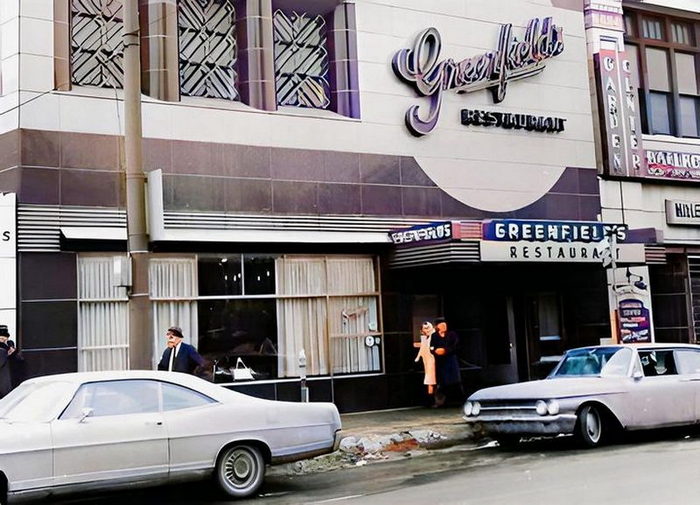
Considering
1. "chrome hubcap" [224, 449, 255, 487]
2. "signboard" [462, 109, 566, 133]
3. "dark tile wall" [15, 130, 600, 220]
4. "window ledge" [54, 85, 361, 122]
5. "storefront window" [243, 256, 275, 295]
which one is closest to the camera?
"chrome hubcap" [224, 449, 255, 487]

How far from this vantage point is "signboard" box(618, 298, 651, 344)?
19.8 meters

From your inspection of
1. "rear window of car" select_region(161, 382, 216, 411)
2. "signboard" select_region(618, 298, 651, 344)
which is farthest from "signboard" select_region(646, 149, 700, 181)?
"rear window of car" select_region(161, 382, 216, 411)

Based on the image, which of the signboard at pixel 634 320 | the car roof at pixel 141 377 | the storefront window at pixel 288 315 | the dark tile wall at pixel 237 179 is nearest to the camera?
the car roof at pixel 141 377

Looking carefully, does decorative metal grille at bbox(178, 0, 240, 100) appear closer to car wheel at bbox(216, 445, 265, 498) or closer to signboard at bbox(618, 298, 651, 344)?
car wheel at bbox(216, 445, 265, 498)

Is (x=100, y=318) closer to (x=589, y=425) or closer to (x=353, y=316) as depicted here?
(x=353, y=316)

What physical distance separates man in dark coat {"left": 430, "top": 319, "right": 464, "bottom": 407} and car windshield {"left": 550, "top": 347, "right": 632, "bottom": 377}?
11.2 ft

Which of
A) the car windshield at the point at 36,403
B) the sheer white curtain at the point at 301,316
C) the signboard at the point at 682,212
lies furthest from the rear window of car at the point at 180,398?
the signboard at the point at 682,212

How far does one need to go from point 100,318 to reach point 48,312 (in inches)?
33.5

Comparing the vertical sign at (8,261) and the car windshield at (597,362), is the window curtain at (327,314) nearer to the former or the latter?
the vertical sign at (8,261)

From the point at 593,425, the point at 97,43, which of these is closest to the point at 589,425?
the point at 593,425

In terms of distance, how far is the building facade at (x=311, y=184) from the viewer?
14.4 metres

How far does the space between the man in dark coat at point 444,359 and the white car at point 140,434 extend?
262 inches

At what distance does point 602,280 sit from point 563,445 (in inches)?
310

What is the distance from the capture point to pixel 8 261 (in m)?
13.8
